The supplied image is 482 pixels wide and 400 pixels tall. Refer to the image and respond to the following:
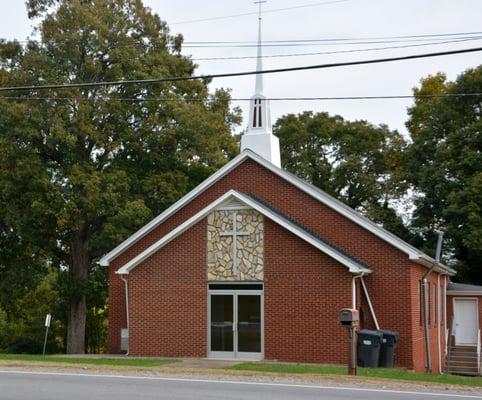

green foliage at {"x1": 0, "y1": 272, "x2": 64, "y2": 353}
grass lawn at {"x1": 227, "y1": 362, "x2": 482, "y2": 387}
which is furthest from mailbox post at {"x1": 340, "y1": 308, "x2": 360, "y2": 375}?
green foliage at {"x1": 0, "y1": 272, "x2": 64, "y2": 353}

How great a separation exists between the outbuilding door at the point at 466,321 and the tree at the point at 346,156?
15.1 m

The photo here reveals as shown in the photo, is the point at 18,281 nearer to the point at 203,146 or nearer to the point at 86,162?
the point at 86,162

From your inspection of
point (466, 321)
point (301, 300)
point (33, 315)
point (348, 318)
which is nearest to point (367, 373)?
point (348, 318)

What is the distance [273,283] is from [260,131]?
7519 mm

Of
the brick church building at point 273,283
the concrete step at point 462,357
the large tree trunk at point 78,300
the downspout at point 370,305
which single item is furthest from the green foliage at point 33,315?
the downspout at point 370,305

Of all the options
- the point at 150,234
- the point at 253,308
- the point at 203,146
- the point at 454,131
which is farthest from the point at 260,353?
the point at 454,131

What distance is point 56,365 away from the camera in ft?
61.2

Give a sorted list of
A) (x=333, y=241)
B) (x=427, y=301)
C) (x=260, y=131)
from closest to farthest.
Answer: (x=333, y=241)
(x=427, y=301)
(x=260, y=131)

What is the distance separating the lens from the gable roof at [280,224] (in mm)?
22094

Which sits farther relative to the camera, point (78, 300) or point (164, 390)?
point (78, 300)

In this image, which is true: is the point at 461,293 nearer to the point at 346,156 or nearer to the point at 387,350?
the point at 387,350

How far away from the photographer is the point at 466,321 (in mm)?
32875

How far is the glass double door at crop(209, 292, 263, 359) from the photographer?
23259 millimetres

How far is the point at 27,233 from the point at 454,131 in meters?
23.4
